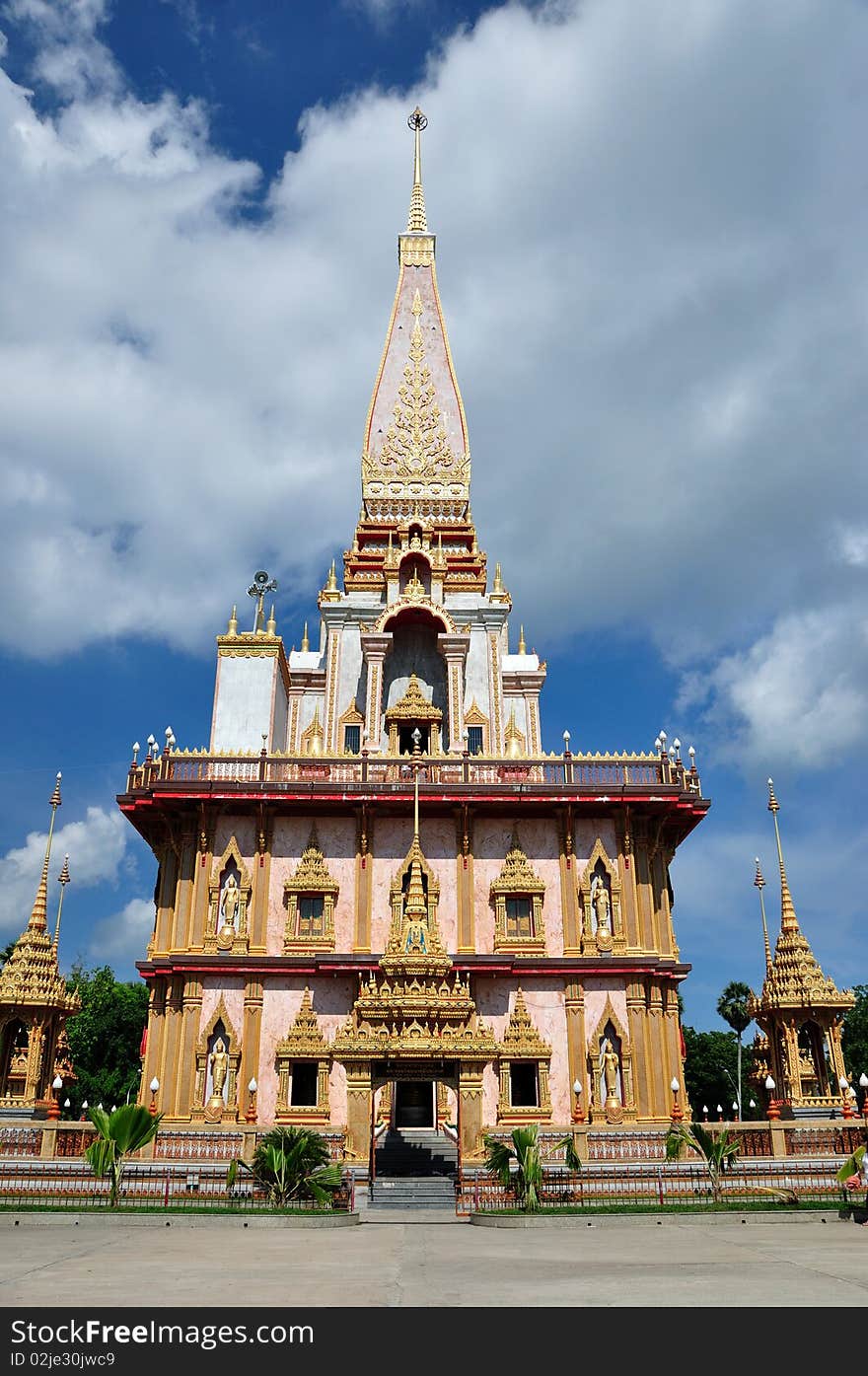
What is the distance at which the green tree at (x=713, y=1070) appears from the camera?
68375 mm

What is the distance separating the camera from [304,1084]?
30562 millimetres

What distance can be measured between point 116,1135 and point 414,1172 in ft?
28.1

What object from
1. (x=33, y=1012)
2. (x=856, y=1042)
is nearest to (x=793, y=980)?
(x=33, y=1012)

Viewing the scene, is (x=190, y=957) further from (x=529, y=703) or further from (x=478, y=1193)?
(x=529, y=703)

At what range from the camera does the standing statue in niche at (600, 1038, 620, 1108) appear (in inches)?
1185

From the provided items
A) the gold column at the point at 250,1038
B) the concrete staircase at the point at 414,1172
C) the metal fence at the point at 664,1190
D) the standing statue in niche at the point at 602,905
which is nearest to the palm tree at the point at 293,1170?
the concrete staircase at the point at 414,1172

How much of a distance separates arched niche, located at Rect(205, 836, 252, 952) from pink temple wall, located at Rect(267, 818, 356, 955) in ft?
2.63

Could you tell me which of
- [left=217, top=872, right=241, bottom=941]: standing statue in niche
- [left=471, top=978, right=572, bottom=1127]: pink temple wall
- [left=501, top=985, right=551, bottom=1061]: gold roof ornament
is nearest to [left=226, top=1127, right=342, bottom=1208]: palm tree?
[left=501, top=985, right=551, bottom=1061]: gold roof ornament

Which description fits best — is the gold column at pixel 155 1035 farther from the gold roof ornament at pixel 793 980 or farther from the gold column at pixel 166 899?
the gold roof ornament at pixel 793 980

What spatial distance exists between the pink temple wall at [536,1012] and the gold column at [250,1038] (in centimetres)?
635

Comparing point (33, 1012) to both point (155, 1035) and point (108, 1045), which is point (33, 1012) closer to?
point (155, 1035)

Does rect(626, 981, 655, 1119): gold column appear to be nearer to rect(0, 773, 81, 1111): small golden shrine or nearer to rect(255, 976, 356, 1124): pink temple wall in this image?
rect(255, 976, 356, 1124): pink temple wall

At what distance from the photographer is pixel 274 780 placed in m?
33.3

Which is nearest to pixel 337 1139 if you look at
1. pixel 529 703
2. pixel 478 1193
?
pixel 478 1193
